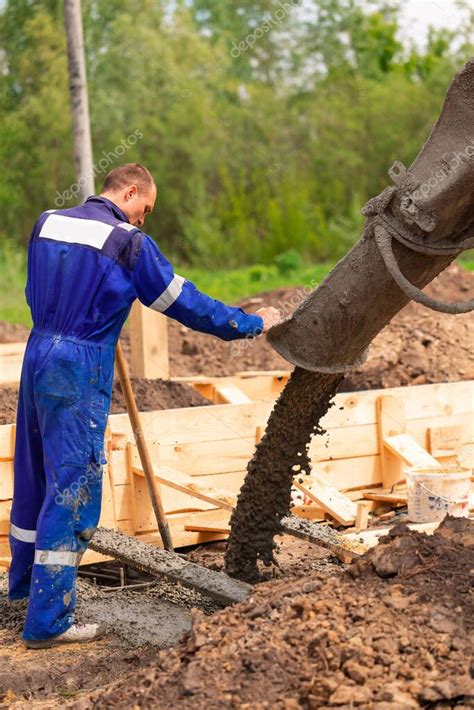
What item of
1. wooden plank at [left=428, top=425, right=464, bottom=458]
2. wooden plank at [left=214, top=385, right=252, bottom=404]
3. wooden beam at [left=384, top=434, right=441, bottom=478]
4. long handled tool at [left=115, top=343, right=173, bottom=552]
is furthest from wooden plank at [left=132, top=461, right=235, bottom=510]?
wooden plank at [left=428, top=425, right=464, bottom=458]

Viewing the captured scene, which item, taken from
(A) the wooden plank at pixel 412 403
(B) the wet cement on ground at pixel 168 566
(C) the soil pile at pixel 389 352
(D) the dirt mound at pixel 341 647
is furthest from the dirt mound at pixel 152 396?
(D) the dirt mound at pixel 341 647

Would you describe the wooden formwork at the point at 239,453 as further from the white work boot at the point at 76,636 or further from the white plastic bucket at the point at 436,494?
the white work boot at the point at 76,636

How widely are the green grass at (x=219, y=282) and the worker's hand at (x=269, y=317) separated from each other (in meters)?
10.1

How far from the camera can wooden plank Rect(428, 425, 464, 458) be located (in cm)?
664

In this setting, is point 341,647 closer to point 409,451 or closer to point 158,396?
point 409,451

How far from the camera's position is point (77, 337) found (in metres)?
4.27

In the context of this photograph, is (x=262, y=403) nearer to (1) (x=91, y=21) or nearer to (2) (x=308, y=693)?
(2) (x=308, y=693)

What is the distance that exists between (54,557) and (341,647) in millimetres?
1580

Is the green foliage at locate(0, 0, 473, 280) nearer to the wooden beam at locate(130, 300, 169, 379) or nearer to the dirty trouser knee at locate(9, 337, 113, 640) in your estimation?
the wooden beam at locate(130, 300, 169, 379)

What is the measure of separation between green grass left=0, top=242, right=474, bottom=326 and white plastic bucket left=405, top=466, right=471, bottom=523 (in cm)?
917

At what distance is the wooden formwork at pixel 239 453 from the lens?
18.2 ft

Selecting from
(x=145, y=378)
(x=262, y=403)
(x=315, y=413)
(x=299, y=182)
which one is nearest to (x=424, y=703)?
(x=315, y=413)

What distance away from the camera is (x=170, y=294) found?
14.1 feet
